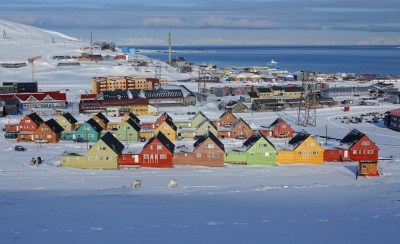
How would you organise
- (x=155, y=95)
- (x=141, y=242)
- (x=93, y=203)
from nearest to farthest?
(x=141, y=242) < (x=93, y=203) < (x=155, y=95)

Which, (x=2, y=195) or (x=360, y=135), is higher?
(x=360, y=135)

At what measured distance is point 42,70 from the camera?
212 feet

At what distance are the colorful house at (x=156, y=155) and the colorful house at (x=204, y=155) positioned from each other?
1.02 ft

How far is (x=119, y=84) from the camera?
47.6 m

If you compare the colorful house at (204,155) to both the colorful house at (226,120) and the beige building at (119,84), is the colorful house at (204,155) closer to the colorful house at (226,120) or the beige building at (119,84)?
the colorful house at (226,120)

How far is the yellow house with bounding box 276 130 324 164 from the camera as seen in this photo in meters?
19.1

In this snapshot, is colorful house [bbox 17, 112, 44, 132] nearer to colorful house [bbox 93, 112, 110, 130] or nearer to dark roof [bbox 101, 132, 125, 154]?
colorful house [bbox 93, 112, 110, 130]

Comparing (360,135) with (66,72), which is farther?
(66,72)

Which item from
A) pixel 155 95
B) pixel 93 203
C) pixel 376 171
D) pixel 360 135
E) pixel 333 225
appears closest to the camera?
pixel 333 225

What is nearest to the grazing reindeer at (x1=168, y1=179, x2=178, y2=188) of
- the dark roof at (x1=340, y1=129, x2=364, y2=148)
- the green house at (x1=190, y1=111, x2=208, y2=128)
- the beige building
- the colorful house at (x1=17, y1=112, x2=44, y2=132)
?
the dark roof at (x1=340, y1=129, x2=364, y2=148)

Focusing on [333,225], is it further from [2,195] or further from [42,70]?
[42,70]

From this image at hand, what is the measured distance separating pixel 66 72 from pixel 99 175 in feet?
158

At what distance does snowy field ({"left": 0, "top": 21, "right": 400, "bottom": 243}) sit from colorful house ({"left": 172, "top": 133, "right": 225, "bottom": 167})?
1.42 ft

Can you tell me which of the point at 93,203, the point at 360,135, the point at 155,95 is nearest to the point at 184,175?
the point at 93,203
